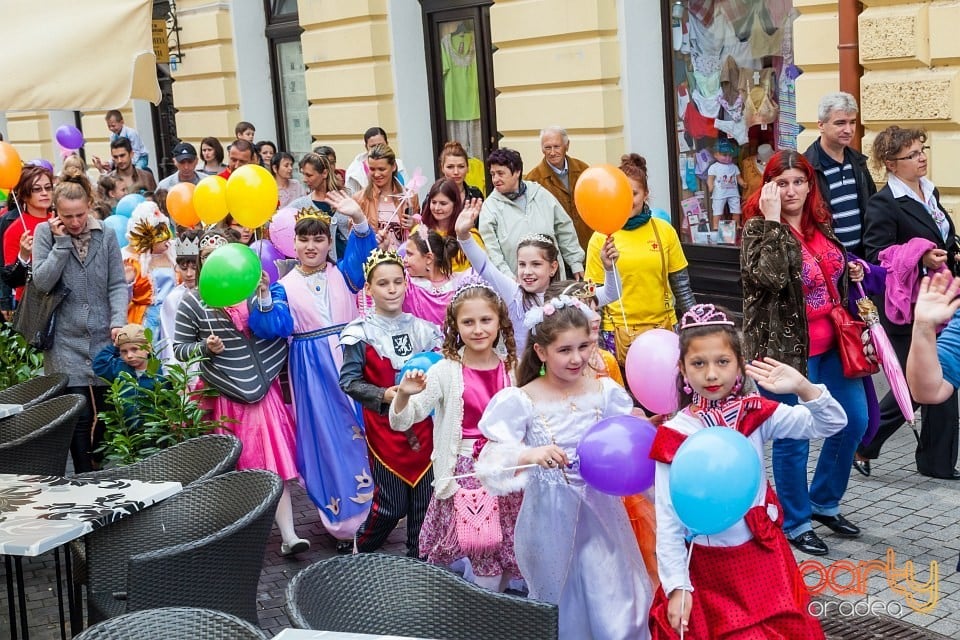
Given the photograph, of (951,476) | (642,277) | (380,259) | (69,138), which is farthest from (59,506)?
(69,138)

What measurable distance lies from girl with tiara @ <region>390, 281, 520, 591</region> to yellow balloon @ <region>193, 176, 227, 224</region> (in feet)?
8.96

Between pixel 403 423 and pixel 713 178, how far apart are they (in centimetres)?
635

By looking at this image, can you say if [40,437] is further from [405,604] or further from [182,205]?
[182,205]

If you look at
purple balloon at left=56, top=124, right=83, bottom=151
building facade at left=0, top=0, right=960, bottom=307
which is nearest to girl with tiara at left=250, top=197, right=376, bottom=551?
building facade at left=0, top=0, right=960, bottom=307

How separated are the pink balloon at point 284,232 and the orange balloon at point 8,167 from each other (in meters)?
2.04

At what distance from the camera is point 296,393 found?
670 cm

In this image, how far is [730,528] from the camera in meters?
4.05

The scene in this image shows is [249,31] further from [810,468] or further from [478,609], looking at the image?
[478,609]

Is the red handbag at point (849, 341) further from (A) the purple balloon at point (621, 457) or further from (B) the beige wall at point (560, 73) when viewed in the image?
(B) the beige wall at point (560, 73)

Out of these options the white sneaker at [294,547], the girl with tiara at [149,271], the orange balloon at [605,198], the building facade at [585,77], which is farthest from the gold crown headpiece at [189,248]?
the building facade at [585,77]

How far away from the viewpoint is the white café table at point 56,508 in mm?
4375

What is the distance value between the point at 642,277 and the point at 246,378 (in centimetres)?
212

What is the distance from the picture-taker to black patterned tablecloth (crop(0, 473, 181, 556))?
4.37m

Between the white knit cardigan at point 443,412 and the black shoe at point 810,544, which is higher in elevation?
the white knit cardigan at point 443,412
